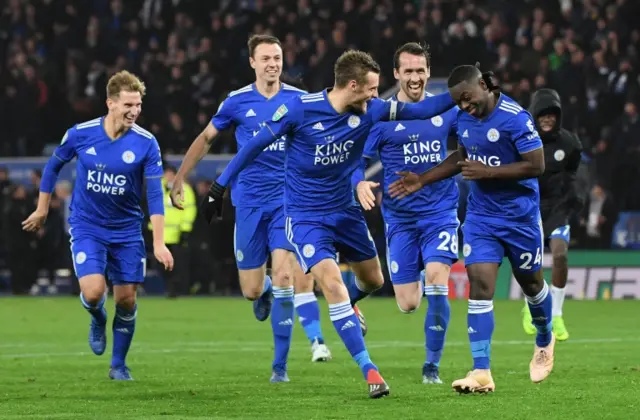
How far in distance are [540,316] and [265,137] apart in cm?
266

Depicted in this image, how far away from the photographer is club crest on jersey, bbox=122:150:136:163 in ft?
39.0

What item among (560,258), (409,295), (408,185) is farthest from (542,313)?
(560,258)

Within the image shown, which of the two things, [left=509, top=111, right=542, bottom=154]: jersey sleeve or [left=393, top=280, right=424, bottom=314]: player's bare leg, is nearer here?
[left=509, top=111, right=542, bottom=154]: jersey sleeve

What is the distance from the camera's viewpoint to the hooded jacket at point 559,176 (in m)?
15.5

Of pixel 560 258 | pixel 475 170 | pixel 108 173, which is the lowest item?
pixel 560 258

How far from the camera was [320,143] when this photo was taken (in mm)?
10242

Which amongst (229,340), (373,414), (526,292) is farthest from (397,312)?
(373,414)

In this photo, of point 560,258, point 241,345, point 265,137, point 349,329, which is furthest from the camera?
point 241,345

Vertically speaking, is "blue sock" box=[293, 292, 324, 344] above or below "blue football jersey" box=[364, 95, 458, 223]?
below

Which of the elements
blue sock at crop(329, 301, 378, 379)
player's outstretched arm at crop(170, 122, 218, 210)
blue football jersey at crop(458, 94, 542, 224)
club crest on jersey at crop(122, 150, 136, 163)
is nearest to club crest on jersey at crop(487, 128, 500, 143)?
blue football jersey at crop(458, 94, 542, 224)

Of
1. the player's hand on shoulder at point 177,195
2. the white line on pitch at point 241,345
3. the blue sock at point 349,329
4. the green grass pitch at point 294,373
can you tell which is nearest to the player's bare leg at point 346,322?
the blue sock at point 349,329

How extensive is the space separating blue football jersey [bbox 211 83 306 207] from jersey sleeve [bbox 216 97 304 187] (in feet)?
6.56

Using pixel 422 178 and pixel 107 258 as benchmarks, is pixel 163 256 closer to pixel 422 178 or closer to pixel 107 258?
pixel 107 258

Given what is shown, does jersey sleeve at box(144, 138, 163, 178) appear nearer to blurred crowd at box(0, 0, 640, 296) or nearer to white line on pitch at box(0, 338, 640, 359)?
white line on pitch at box(0, 338, 640, 359)
